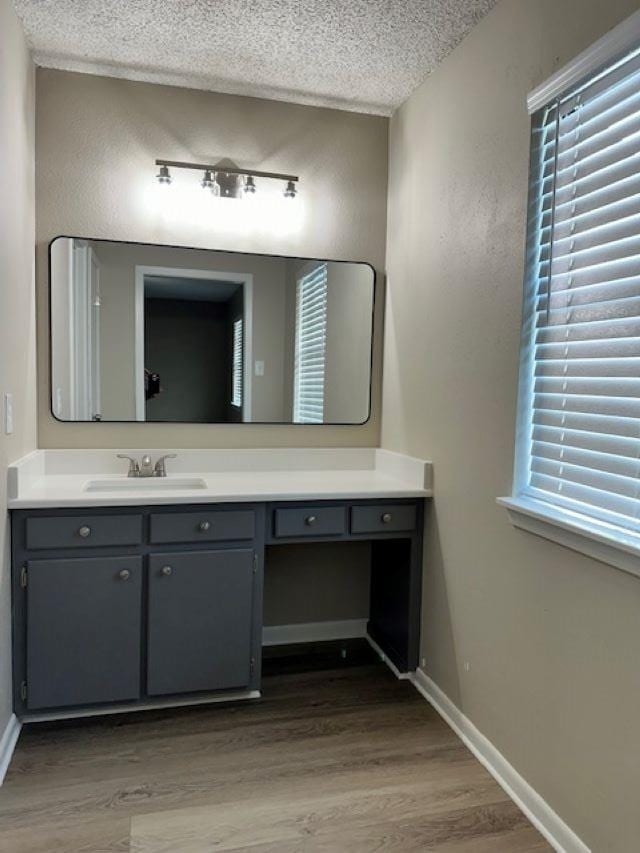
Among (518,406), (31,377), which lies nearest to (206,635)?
(31,377)

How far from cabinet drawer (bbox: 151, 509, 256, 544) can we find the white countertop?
65 millimetres

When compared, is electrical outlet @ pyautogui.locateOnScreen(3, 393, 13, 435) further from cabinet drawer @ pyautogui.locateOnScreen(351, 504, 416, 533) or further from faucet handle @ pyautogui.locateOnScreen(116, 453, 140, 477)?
cabinet drawer @ pyautogui.locateOnScreen(351, 504, 416, 533)

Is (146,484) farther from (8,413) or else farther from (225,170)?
(225,170)

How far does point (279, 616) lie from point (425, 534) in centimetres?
89

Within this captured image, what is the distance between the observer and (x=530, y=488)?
75.6 inches

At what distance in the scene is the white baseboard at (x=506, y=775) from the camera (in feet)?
5.56

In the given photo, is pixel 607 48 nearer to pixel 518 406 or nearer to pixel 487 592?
pixel 518 406

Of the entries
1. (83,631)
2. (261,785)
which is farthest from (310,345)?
(261,785)

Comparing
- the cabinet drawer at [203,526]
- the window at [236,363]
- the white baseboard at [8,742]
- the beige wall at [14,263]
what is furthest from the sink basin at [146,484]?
the white baseboard at [8,742]

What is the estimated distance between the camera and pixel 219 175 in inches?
107

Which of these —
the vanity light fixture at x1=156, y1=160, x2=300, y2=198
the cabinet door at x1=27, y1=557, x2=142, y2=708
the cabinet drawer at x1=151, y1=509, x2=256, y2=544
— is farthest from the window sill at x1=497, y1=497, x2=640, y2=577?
the vanity light fixture at x1=156, y1=160, x2=300, y2=198

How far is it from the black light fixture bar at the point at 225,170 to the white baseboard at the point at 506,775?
89.7 inches

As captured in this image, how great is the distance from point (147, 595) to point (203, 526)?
0.33 m

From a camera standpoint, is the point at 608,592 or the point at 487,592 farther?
the point at 487,592
